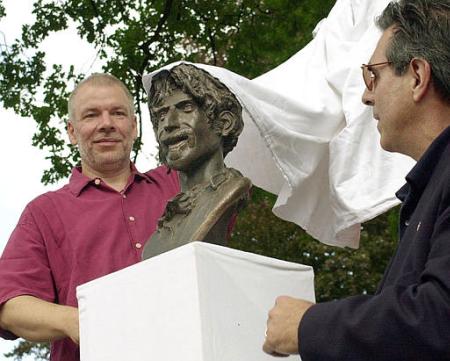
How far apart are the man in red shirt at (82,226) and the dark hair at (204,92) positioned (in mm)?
254

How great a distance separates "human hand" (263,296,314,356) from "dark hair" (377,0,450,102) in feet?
2.11

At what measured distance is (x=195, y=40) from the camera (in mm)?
10609

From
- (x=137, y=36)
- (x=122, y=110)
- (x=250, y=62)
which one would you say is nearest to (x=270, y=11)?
(x=250, y=62)

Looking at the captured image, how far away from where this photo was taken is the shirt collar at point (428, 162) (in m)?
2.64

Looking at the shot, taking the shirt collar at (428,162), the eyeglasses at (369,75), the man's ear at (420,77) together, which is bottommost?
the shirt collar at (428,162)

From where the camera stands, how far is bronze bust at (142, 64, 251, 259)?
Result: 4.11m

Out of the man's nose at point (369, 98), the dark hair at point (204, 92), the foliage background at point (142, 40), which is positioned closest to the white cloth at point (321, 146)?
the dark hair at point (204, 92)

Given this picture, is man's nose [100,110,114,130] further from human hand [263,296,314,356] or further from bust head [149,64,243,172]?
human hand [263,296,314,356]

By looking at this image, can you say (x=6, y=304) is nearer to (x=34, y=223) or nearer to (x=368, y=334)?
(x=34, y=223)

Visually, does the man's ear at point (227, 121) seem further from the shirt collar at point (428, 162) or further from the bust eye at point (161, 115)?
the shirt collar at point (428, 162)

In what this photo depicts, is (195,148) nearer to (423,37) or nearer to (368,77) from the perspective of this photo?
(368,77)

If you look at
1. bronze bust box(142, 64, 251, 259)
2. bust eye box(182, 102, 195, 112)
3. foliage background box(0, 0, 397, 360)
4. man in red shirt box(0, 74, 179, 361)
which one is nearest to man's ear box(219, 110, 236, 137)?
bronze bust box(142, 64, 251, 259)

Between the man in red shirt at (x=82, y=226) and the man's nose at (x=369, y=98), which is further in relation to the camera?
the man in red shirt at (x=82, y=226)

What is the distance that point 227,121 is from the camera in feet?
14.1
